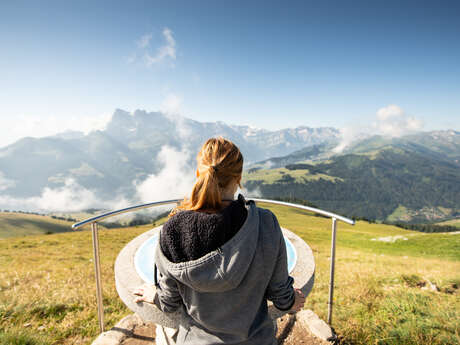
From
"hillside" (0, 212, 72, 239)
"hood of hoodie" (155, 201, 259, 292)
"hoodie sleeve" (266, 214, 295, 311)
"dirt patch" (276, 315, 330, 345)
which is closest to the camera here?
"hood of hoodie" (155, 201, 259, 292)

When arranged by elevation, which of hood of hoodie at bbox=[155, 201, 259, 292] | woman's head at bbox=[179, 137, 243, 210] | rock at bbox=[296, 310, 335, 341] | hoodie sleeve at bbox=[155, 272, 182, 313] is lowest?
rock at bbox=[296, 310, 335, 341]

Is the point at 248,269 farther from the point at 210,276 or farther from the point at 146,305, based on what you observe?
the point at 146,305

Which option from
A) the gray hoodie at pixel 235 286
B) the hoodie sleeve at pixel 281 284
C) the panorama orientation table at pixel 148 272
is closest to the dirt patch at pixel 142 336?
the panorama orientation table at pixel 148 272

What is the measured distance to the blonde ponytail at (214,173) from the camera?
1.64 m

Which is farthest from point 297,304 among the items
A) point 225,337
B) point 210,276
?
point 210,276

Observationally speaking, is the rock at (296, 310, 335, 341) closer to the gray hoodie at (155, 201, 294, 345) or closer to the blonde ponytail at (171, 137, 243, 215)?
the gray hoodie at (155, 201, 294, 345)

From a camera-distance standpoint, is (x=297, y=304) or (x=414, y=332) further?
(x=414, y=332)

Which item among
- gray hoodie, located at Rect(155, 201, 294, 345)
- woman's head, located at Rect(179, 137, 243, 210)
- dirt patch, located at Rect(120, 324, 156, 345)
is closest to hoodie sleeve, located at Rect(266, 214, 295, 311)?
gray hoodie, located at Rect(155, 201, 294, 345)

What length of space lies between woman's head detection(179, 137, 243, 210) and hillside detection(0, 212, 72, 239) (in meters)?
126

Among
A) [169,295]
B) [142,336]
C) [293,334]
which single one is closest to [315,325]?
[293,334]

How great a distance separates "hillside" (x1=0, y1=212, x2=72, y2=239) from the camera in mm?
104156

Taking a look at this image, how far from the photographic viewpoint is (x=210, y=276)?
5.03ft

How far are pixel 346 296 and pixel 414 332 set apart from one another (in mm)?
2219

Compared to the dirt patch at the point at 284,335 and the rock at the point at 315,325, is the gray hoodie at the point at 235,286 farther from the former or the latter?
the rock at the point at 315,325
